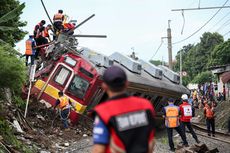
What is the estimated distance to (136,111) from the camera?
9.18ft

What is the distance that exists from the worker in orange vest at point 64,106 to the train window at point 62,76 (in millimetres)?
753

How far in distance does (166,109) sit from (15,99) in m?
4.55

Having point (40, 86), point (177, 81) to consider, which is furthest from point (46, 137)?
point (177, 81)

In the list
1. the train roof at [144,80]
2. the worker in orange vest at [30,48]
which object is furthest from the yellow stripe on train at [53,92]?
the train roof at [144,80]

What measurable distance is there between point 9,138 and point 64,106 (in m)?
3.58

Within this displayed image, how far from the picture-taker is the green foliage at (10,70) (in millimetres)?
7840

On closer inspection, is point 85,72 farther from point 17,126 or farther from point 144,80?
point 17,126

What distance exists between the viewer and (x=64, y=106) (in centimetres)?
1162

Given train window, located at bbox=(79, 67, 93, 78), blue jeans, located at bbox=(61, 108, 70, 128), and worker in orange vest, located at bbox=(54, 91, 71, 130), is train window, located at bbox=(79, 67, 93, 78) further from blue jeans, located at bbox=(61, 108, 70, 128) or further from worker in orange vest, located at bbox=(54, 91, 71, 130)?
blue jeans, located at bbox=(61, 108, 70, 128)

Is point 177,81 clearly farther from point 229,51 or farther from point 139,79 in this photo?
point 229,51

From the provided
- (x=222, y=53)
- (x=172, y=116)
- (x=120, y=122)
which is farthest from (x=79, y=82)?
(x=222, y=53)

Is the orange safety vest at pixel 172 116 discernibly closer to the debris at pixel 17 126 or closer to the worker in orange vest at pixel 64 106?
the worker in orange vest at pixel 64 106

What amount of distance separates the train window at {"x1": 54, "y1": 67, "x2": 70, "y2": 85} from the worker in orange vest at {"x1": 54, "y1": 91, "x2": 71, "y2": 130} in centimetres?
75

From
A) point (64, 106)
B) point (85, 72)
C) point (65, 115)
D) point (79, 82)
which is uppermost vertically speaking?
point (85, 72)
